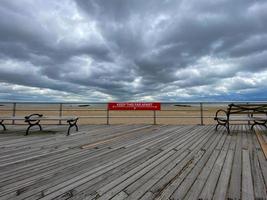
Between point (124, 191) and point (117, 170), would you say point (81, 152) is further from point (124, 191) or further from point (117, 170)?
point (124, 191)


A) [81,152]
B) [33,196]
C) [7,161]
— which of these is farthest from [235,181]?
[7,161]

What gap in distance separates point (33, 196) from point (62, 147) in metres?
2.55

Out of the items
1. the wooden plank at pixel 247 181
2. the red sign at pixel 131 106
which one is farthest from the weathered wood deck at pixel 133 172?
the red sign at pixel 131 106

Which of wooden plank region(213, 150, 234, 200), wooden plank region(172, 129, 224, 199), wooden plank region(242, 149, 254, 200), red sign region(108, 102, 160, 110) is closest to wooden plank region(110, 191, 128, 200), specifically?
wooden plank region(172, 129, 224, 199)

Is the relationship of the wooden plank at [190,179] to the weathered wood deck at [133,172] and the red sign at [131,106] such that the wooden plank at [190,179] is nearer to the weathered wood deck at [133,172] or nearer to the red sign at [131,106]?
the weathered wood deck at [133,172]

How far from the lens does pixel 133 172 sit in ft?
9.91

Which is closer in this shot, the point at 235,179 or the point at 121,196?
the point at 121,196

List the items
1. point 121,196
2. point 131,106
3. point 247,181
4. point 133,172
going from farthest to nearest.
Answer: point 131,106, point 133,172, point 247,181, point 121,196

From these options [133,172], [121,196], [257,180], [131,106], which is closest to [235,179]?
[257,180]

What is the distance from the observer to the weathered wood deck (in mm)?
2344

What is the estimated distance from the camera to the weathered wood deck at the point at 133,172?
234 cm

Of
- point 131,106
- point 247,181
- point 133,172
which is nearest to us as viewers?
point 247,181

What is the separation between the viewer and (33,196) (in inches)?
89.7

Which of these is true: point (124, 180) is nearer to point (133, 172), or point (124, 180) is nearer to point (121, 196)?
point (133, 172)
